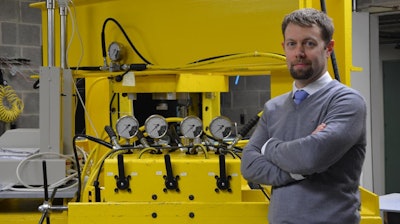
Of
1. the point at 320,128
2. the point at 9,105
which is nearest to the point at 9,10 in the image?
the point at 9,105

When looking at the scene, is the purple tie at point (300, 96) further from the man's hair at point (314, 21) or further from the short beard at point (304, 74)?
A: the man's hair at point (314, 21)

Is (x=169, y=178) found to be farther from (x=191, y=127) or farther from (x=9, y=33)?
(x=9, y=33)

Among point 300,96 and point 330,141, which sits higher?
point 300,96

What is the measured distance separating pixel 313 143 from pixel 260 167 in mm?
235

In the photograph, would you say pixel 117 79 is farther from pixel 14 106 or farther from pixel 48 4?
pixel 14 106

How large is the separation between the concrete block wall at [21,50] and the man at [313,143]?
3348mm

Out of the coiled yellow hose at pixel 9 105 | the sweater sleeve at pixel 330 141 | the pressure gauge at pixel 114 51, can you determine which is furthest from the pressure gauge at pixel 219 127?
the coiled yellow hose at pixel 9 105

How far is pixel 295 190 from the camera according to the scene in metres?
1.50

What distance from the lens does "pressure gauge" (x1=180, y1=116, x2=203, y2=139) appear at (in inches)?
83.1

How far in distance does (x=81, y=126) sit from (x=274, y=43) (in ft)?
6.62

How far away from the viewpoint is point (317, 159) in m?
1.38

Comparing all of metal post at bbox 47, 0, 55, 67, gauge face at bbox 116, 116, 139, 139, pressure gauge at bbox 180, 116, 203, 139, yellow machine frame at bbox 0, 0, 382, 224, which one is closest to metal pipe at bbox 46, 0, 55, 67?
metal post at bbox 47, 0, 55, 67

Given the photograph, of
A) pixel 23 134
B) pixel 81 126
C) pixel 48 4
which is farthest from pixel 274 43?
pixel 81 126

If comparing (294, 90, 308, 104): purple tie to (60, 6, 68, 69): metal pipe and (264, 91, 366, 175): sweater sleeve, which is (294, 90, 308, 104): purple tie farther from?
(60, 6, 68, 69): metal pipe
